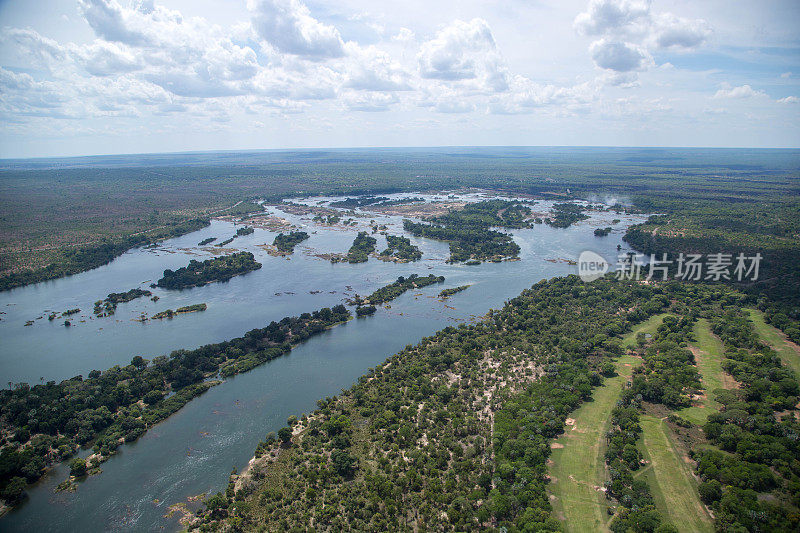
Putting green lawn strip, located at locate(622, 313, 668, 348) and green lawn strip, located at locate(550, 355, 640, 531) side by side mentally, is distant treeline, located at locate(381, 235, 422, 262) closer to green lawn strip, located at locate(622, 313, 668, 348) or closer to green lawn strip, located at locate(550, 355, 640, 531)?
green lawn strip, located at locate(622, 313, 668, 348)

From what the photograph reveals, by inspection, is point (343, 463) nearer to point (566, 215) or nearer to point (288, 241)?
point (288, 241)

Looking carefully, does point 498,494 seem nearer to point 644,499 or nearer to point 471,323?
point 644,499

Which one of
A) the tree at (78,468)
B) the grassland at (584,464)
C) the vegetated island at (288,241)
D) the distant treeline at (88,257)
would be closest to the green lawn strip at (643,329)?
the grassland at (584,464)

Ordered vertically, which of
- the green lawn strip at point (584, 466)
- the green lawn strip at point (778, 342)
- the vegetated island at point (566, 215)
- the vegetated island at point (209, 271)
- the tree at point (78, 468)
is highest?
the vegetated island at point (566, 215)

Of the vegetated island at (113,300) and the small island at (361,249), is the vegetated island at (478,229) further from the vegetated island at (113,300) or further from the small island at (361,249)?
the vegetated island at (113,300)

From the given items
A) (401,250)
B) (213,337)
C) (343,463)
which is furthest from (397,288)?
(343,463)
